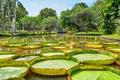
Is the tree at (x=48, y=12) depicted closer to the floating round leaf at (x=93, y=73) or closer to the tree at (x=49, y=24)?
the tree at (x=49, y=24)

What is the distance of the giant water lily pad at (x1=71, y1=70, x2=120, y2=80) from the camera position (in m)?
5.35

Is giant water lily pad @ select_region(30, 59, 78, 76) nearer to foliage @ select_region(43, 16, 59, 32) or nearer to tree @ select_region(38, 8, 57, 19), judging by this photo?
foliage @ select_region(43, 16, 59, 32)

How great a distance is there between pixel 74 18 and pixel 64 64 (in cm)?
5187

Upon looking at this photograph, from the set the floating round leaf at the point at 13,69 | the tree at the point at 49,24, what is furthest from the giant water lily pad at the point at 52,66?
the tree at the point at 49,24

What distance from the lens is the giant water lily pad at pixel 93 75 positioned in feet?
17.6

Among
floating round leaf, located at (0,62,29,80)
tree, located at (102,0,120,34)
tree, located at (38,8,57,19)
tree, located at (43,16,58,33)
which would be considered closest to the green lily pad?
floating round leaf, located at (0,62,29,80)

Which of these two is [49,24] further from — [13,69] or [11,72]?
[11,72]

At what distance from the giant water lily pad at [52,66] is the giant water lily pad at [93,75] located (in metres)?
0.63

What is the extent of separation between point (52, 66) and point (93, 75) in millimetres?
1979

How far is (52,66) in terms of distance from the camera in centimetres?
709

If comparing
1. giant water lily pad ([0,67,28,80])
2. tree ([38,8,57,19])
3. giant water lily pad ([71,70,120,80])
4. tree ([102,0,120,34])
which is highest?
tree ([38,8,57,19])

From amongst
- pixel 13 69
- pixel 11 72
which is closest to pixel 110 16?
pixel 13 69

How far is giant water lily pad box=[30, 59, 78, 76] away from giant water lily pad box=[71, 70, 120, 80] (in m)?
0.63

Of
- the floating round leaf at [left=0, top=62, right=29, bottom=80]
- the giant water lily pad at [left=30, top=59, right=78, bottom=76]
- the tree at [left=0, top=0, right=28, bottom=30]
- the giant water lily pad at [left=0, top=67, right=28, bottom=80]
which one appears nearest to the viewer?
the giant water lily pad at [left=0, top=67, right=28, bottom=80]
